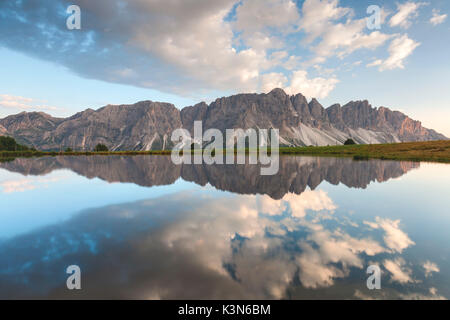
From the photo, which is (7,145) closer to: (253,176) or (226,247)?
(253,176)

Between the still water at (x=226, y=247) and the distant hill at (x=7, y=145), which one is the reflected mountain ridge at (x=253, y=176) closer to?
the still water at (x=226, y=247)

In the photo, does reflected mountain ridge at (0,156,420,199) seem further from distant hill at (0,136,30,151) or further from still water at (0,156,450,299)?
distant hill at (0,136,30,151)

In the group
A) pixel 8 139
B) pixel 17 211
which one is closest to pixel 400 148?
pixel 17 211

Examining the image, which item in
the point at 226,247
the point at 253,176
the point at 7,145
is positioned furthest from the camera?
the point at 7,145

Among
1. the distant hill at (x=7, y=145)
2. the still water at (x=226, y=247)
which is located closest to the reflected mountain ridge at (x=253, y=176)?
the still water at (x=226, y=247)

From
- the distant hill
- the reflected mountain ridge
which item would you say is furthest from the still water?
the distant hill

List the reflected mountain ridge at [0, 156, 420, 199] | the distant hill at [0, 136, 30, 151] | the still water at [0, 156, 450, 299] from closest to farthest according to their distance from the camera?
the still water at [0, 156, 450, 299]
the reflected mountain ridge at [0, 156, 420, 199]
the distant hill at [0, 136, 30, 151]

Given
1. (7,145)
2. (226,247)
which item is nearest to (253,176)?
(226,247)
